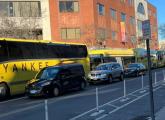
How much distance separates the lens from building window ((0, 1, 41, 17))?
212 feet

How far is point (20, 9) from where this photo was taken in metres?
65.4

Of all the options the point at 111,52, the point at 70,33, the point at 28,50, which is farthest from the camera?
the point at 70,33

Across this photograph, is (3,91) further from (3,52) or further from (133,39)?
(133,39)

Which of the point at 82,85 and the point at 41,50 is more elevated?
the point at 41,50

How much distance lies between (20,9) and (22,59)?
41016 mm

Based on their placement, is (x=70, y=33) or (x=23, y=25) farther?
(x=70, y=33)

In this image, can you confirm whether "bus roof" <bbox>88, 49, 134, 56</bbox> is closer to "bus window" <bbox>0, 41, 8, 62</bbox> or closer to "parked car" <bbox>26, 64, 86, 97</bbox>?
"parked car" <bbox>26, 64, 86, 97</bbox>

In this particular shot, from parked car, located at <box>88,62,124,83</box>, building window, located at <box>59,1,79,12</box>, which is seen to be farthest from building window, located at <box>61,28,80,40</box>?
parked car, located at <box>88,62,124,83</box>

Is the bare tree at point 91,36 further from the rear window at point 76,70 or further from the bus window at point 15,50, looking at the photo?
the bus window at point 15,50

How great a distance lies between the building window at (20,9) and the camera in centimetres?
6457

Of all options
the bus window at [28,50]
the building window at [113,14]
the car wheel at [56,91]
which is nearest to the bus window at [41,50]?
the bus window at [28,50]

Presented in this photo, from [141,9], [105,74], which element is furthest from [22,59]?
[141,9]

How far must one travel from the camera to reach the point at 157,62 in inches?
2623

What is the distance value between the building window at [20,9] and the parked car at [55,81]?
40.1 metres
